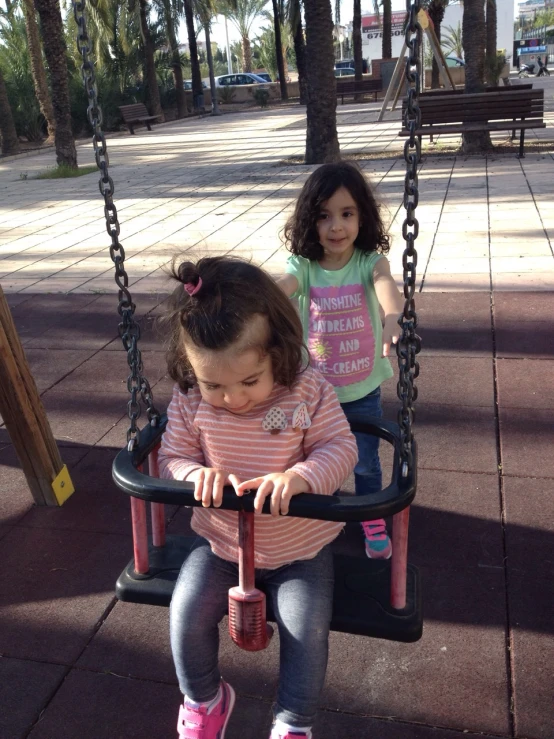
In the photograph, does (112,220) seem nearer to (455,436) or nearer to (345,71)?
(455,436)

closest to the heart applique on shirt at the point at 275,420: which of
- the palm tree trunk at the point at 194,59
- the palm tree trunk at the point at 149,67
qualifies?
the palm tree trunk at the point at 149,67

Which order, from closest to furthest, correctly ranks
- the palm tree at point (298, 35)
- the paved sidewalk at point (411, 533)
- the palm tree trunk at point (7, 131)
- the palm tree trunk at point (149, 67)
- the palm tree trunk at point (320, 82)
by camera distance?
1. the paved sidewalk at point (411, 533)
2. the palm tree trunk at point (320, 82)
3. the palm tree trunk at point (7, 131)
4. the palm tree trunk at point (149, 67)
5. the palm tree at point (298, 35)

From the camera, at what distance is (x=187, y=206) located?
8844 mm

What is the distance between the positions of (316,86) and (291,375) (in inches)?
359

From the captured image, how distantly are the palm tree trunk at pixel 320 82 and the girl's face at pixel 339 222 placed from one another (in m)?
8.13

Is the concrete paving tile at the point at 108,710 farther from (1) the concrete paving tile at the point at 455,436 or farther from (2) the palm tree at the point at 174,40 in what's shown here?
(2) the palm tree at the point at 174,40

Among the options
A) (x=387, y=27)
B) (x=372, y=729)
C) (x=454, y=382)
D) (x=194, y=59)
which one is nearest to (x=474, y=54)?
(x=454, y=382)

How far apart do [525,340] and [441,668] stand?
2.48m

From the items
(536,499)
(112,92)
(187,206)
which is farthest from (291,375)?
(112,92)

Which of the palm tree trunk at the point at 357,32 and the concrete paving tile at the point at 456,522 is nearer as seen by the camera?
the concrete paving tile at the point at 456,522

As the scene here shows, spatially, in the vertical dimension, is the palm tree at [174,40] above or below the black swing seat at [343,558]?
above

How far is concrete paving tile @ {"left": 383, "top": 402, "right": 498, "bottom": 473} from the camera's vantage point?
9.72 feet

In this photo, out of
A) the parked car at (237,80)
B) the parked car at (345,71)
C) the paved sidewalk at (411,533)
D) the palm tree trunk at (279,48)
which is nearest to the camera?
the paved sidewalk at (411,533)

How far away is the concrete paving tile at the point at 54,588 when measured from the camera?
2.18 meters
